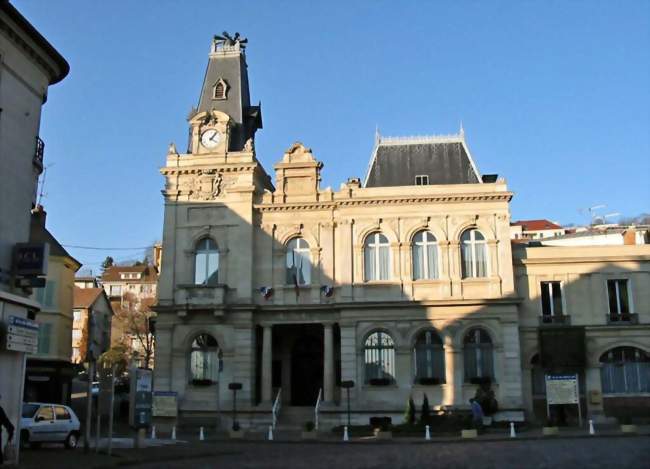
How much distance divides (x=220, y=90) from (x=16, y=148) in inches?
1030

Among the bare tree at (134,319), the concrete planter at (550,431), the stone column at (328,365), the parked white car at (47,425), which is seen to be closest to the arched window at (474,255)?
the stone column at (328,365)

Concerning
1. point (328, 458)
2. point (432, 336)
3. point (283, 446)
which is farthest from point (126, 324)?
point (328, 458)

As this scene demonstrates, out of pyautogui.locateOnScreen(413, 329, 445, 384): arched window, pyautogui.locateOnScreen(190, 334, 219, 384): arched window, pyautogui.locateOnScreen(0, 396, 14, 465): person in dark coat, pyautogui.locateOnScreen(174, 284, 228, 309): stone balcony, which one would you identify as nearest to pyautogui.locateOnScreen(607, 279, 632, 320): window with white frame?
pyautogui.locateOnScreen(413, 329, 445, 384): arched window

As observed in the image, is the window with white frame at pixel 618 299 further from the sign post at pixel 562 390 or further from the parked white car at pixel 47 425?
the parked white car at pixel 47 425

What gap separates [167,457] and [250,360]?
56.7 feet

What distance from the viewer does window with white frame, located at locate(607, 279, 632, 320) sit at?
1566 inches

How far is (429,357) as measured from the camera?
3900 centimetres

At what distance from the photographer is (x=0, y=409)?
17688 mm

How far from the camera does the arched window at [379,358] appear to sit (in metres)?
39.0

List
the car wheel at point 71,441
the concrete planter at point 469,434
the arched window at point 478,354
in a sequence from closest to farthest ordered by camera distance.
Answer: the car wheel at point 71,441
the concrete planter at point 469,434
the arched window at point 478,354

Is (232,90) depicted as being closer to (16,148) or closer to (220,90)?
(220,90)

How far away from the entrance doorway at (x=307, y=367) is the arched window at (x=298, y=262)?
3414 mm

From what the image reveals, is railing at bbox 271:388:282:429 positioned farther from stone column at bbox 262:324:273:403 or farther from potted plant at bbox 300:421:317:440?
potted plant at bbox 300:421:317:440

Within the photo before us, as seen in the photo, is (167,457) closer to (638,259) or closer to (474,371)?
(474,371)
